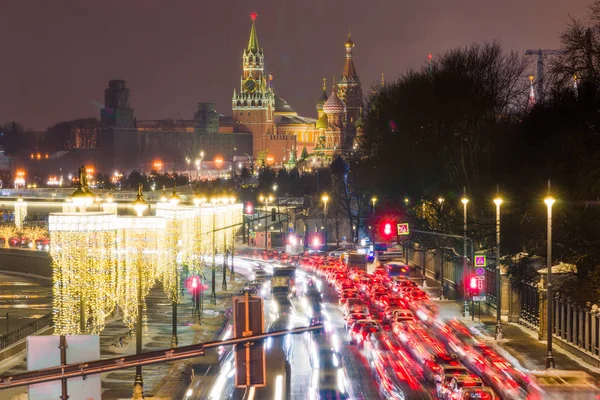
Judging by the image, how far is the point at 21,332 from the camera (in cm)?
5456

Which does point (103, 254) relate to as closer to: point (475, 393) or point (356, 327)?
point (475, 393)

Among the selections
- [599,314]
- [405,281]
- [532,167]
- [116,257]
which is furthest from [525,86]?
[116,257]

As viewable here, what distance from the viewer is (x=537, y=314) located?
53156 millimetres

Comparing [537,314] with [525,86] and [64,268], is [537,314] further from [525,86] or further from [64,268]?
[525,86]

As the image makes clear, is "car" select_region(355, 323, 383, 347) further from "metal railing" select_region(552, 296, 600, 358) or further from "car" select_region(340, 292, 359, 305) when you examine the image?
"car" select_region(340, 292, 359, 305)

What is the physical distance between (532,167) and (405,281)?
16.1 m

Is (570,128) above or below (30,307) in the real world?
above

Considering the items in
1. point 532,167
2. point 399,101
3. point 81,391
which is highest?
point 399,101

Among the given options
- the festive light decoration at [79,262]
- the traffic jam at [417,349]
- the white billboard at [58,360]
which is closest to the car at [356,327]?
the traffic jam at [417,349]

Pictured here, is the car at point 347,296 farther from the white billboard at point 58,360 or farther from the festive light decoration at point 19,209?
the festive light decoration at point 19,209

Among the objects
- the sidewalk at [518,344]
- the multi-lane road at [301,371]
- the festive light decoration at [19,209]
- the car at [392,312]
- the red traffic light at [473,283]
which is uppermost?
the festive light decoration at [19,209]

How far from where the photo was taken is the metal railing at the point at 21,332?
50.3 meters

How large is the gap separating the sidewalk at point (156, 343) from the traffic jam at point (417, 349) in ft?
19.0

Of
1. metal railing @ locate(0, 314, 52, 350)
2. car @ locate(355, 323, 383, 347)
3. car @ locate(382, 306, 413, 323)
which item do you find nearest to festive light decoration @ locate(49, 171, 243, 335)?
metal railing @ locate(0, 314, 52, 350)
